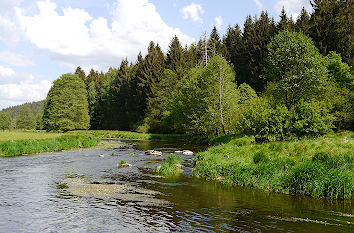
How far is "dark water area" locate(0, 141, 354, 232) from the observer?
38.5ft

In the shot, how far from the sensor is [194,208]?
14414mm

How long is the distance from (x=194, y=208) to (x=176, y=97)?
54427 mm

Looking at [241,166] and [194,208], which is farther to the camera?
[241,166]

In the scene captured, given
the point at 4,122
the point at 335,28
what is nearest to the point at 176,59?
the point at 335,28

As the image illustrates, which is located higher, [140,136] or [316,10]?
[316,10]

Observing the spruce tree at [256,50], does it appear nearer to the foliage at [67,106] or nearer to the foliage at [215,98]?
the foliage at [215,98]

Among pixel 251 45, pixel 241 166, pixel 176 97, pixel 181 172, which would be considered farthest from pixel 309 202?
pixel 251 45

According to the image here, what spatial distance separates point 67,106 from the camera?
85.1m

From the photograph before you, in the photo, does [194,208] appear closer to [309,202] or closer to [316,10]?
[309,202]

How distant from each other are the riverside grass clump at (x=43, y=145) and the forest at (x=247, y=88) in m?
19.5

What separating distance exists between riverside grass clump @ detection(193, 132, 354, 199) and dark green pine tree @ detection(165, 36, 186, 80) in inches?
2540

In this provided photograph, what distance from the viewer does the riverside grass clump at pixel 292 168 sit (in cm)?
1598

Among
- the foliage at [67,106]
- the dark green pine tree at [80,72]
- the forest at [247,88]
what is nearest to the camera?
the forest at [247,88]

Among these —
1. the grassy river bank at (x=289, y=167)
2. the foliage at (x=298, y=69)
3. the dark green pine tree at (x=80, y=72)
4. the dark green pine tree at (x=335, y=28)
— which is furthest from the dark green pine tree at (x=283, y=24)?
the dark green pine tree at (x=80, y=72)
